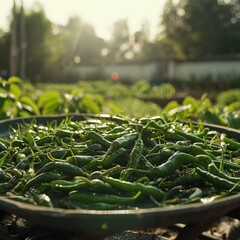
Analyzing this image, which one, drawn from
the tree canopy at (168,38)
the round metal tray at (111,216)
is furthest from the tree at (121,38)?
the round metal tray at (111,216)

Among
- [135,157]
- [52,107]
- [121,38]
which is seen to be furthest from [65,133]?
[121,38]

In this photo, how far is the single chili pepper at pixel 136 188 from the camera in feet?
7.00

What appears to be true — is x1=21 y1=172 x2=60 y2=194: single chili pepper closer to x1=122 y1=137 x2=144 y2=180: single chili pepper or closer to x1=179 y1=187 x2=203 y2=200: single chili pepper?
x1=122 y1=137 x2=144 y2=180: single chili pepper

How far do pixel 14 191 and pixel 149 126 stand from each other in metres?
1.20

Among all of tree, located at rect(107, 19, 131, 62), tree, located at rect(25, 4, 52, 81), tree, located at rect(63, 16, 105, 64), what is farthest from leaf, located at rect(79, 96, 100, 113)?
tree, located at rect(107, 19, 131, 62)

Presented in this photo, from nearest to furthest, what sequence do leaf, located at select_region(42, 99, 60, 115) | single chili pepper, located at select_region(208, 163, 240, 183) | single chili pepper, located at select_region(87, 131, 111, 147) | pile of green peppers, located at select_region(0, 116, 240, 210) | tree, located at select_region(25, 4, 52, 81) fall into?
pile of green peppers, located at select_region(0, 116, 240, 210) < single chili pepper, located at select_region(208, 163, 240, 183) < single chili pepper, located at select_region(87, 131, 111, 147) < leaf, located at select_region(42, 99, 60, 115) < tree, located at select_region(25, 4, 52, 81)

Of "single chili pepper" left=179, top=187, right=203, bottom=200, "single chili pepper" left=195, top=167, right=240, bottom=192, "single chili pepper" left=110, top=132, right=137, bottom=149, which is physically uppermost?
"single chili pepper" left=110, top=132, right=137, bottom=149

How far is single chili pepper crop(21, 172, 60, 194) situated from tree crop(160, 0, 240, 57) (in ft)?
134

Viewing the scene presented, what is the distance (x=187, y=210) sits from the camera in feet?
5.94

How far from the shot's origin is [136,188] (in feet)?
7.05

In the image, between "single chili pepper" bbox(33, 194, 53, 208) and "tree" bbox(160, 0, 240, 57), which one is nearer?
"single chili pepper" bbox(33, 194, 53, 208)

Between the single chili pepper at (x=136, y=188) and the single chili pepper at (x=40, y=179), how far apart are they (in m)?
0.37

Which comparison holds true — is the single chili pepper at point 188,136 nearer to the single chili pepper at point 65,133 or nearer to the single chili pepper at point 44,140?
the single chili pepper at point 65,133

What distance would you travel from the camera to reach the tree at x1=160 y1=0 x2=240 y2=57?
4106cm
